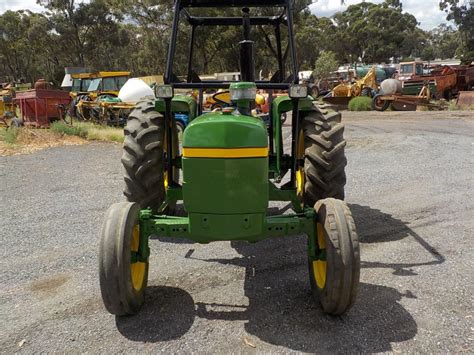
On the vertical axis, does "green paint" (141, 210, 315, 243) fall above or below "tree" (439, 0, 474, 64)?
below

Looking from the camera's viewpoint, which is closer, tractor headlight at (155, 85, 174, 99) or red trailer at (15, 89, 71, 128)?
tractor headlight at (155, 85, 174, 99)

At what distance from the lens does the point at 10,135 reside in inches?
502

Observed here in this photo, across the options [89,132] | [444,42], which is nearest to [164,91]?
[89,132]

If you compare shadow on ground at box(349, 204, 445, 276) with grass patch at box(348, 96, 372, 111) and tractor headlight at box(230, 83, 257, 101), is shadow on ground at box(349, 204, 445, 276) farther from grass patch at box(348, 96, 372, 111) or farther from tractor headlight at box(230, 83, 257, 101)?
grass patch at box(348, 96, 372, 111)

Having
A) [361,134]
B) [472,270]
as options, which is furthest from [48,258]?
[361,134]

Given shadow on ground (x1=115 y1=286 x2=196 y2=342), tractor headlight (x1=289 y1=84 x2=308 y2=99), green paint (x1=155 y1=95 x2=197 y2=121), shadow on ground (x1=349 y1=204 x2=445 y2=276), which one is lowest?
shadow on ground (x1=115 y1=286 x2=196 y2=342)

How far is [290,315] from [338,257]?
2.03ft

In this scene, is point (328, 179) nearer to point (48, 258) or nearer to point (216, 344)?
point (216, 344)

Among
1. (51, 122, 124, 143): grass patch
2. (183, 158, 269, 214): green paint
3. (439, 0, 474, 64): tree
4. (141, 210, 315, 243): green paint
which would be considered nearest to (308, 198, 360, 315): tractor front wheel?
(141, 210, 315, 243): green paint

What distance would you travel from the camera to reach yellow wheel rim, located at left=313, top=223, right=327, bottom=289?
3.18 m

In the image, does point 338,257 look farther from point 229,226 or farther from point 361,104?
point 361,104

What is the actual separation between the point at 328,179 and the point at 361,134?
9625 millimetres

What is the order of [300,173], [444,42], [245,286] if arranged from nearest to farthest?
1. [245,286]
2. [300,173]
3. [444,42]

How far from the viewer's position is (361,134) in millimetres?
13312
